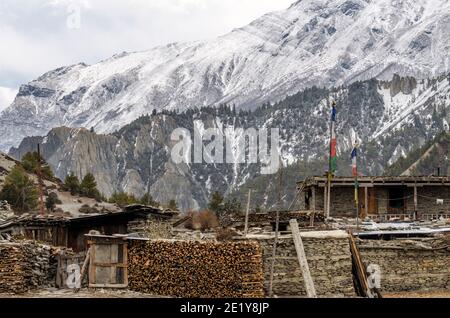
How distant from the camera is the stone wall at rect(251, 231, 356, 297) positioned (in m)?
30.3

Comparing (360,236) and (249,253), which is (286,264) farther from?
(360,236)

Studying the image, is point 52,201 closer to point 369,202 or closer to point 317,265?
point 369,202

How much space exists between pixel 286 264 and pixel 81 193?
74715 millimetres

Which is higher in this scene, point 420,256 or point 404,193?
point 404,193

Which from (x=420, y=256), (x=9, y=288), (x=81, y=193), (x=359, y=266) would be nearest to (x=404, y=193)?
(x=420, y=256)

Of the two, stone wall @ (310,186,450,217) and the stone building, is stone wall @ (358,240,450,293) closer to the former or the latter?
the stone building

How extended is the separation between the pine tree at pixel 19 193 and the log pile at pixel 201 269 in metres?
53.0

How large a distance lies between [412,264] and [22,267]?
58.4ft

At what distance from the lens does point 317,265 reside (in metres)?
30.6

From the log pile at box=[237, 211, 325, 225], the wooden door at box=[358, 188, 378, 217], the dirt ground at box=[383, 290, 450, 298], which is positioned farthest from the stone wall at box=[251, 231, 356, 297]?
the wooden door at box=[358, 188, 378, 217]

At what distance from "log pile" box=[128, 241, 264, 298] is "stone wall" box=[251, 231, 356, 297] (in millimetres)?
1568

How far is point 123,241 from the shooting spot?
98.7 ft

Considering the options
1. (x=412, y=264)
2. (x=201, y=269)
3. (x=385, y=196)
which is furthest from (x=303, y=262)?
(x=385, y=196)

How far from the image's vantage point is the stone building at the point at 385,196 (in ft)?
180
